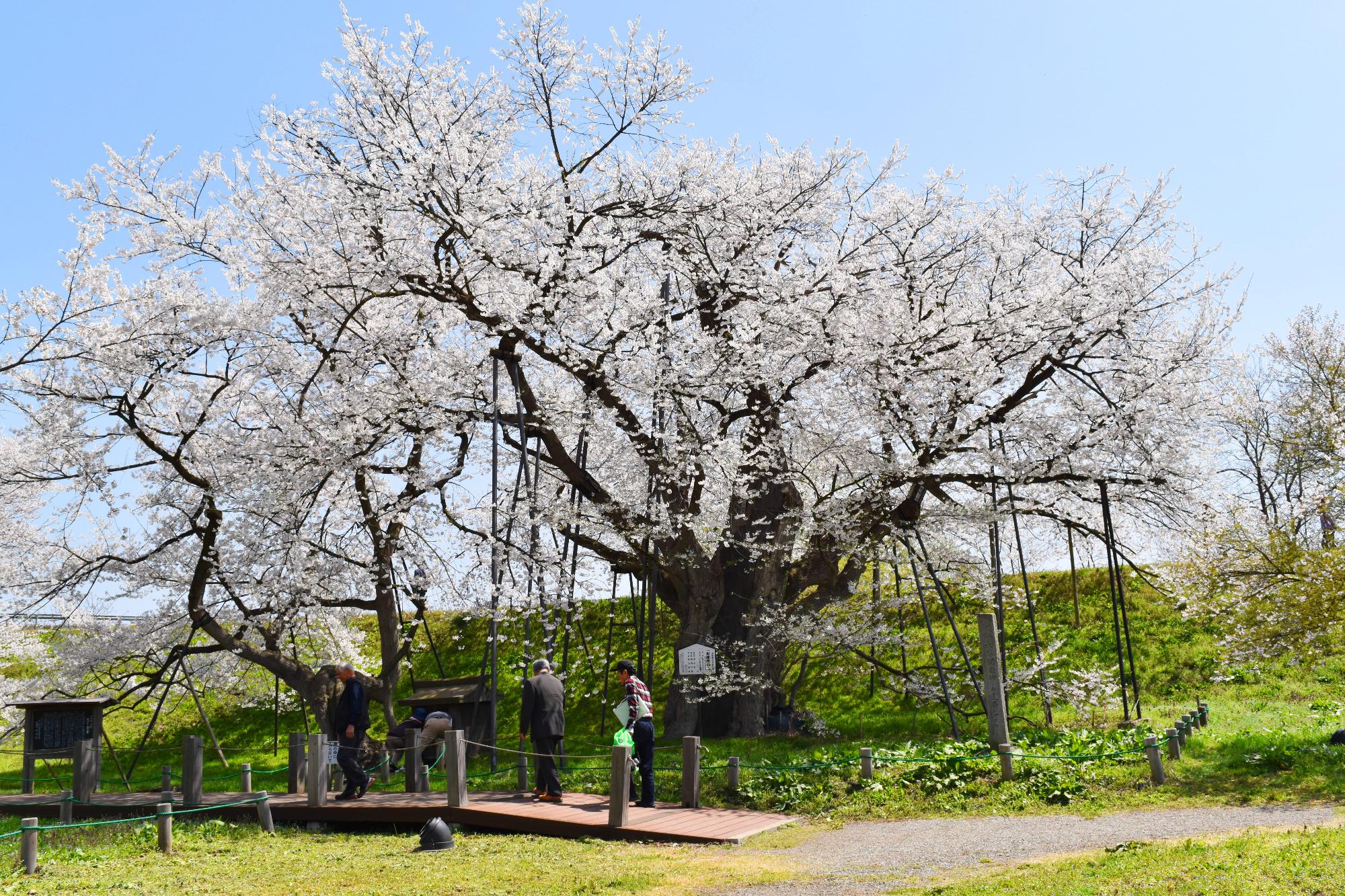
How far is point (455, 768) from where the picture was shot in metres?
10.4

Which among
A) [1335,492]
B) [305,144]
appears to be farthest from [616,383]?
[1335,492]

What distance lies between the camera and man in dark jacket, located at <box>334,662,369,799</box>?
11547 mm

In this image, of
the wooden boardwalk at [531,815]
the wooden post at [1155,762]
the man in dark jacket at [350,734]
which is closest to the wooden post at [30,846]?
the wooden boardwalk at [531,815]

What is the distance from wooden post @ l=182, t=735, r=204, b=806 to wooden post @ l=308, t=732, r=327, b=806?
1.39 m

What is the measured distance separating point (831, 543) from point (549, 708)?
23.5ft

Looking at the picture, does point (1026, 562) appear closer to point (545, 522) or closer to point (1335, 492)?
point (1335, 492)

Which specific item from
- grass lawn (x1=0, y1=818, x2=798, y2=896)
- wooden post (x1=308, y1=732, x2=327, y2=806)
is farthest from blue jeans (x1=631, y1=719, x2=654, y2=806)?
wooden post (x1=308, y1=732, x2=327, y2=806)

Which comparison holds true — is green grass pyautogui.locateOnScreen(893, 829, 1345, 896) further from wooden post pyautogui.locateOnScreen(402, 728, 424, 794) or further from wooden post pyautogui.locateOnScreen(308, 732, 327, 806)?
wooden post pyautogui.locateOnScreen(402, 728, 424, 794)

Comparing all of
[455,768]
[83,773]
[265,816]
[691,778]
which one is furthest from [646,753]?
[83,773]

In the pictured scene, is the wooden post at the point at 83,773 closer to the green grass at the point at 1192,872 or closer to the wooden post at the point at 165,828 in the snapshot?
the wooden post at the point at 165,828

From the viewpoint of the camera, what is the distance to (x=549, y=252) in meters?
14.0

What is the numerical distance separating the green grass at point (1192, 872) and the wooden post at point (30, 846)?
7.47 meters

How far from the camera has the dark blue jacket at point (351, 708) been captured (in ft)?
38.2

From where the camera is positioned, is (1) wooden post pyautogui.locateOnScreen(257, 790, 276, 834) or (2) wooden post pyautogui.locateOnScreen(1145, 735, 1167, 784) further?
(1) wooden post pyautogui.locateOnScreen(257, 790, 276, 834)
